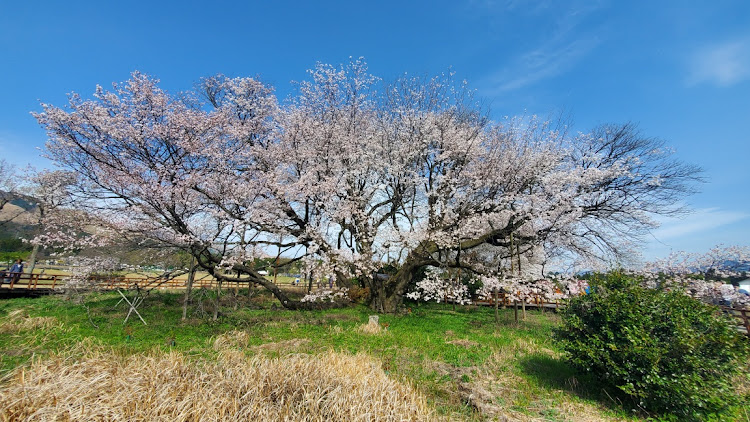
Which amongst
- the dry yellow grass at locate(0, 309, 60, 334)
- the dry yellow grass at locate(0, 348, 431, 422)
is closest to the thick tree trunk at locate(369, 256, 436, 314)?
the dry yellow grass at locate(0, 348, 431, 422)

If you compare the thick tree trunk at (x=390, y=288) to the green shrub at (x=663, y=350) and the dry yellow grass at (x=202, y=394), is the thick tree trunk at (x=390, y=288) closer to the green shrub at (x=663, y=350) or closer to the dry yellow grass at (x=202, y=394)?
the green shrub at (x=663, y=350)

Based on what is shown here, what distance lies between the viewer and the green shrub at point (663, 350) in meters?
4.45

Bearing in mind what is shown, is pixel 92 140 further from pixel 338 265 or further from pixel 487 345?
pixel 487 345

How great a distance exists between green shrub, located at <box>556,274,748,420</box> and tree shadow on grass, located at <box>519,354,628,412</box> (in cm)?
23

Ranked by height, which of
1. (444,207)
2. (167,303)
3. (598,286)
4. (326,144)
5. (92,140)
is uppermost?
(326,144)

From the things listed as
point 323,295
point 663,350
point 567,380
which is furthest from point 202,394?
point 323,295

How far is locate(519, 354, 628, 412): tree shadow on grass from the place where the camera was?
5.31 meters

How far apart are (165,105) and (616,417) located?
14948 mm

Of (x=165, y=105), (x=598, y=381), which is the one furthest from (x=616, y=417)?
(x=165, y=105)

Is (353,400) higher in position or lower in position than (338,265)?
lower

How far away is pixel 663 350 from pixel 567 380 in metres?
1.87

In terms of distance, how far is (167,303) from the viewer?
15.0 meters

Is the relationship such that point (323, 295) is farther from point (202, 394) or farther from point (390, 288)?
point (202, 394)

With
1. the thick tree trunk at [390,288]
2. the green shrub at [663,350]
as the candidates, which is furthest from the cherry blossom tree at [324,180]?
the green shrub at [663,350]
